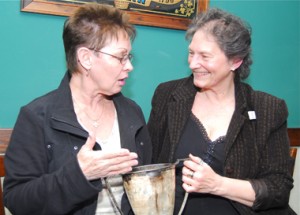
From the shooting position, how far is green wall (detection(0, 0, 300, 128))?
5.15ft

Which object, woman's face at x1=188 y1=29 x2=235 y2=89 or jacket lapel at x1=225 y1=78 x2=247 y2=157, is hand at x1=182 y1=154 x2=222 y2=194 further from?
woman's face at x1=188 y1=29 x2=235 y2=89

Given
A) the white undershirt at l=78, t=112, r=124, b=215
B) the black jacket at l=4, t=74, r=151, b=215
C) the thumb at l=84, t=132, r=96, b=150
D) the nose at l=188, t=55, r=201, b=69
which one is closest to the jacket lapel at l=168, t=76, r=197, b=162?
the nose at l=188, t=55, r=201, b=69

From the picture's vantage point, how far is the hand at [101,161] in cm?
97

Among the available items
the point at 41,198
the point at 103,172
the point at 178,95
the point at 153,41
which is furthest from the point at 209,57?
the point at 41,198

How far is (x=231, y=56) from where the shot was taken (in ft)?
4.73

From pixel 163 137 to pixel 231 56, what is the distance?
1.42 ft

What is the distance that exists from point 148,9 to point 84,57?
0.73 meters

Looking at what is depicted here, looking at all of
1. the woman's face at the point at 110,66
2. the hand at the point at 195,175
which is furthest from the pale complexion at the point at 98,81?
the hand at the point at 195,175

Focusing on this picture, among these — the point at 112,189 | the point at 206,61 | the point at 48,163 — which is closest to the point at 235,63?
the point at 206,61

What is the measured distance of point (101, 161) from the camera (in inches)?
38.5

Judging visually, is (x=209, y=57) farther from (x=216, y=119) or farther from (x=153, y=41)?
(x=153, y=41)

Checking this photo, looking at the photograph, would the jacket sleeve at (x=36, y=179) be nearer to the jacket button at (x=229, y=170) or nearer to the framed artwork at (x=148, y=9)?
the jacket button at (x=229, y=170)

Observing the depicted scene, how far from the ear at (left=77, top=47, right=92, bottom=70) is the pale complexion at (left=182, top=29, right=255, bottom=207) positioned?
17.4 inches

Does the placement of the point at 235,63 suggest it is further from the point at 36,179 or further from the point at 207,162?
the point at 36,179
